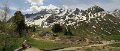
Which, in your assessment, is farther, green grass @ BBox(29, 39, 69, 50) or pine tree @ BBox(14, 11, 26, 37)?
pine tree @ BBox(14, 11, 26, 37)

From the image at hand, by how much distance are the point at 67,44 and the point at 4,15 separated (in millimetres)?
44405

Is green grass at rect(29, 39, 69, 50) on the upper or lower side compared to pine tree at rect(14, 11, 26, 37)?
lower

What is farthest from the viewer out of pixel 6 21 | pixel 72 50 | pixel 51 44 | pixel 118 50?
pixel 51 44

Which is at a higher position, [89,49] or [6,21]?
[6,21]

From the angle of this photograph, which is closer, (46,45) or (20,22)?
(46,45)

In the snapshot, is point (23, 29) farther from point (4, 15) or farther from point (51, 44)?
point (4, 15)

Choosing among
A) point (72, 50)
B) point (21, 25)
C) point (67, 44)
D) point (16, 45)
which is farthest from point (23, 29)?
point (72, 50)

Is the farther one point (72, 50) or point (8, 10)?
point (72, 50)

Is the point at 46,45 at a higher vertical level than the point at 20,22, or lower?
lower

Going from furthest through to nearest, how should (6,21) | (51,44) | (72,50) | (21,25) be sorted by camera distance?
1. (21,25)
2. (51,44)
3. (72,50)
4. (6,21)

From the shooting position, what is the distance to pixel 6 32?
74.2 metres

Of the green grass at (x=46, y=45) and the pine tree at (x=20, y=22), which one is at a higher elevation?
the pine tree at (x=20, y=22)

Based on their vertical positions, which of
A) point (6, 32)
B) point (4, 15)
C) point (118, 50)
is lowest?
point (118, 50)

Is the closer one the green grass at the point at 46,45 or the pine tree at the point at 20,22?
the green grass at the point at 46,45
